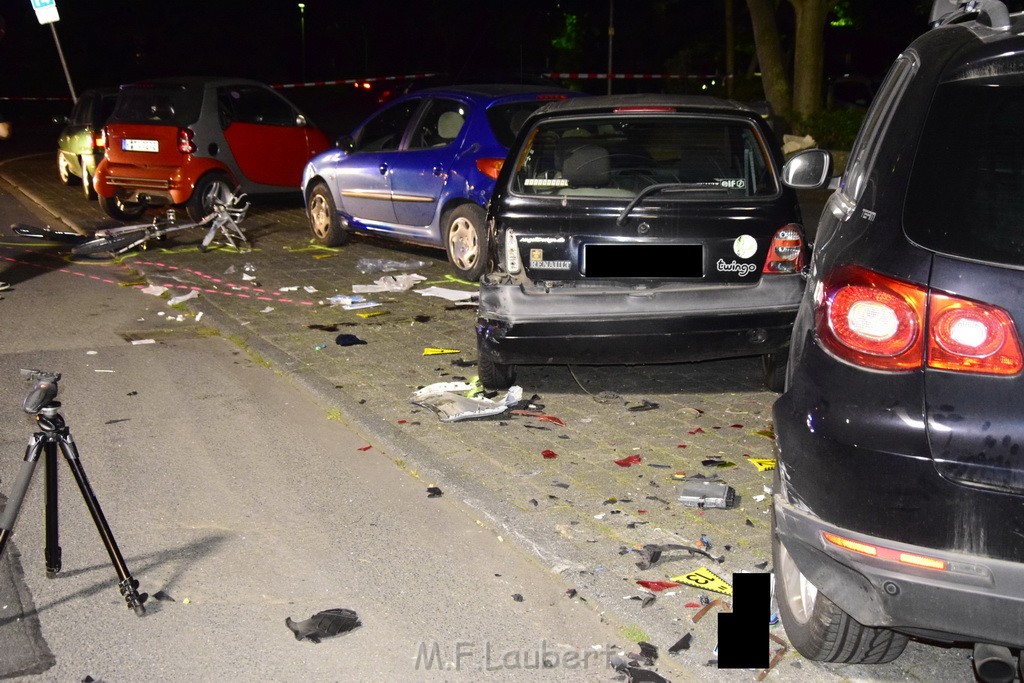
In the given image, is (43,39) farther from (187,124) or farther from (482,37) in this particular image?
(187,124)

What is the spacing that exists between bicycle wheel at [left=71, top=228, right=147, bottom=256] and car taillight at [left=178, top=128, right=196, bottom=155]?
5.72 feet

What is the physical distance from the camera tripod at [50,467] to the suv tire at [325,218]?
27.5 feet

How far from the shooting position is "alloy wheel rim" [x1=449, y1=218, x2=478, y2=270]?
411 inches

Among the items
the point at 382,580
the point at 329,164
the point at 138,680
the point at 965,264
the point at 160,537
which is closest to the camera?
the point at 965,264

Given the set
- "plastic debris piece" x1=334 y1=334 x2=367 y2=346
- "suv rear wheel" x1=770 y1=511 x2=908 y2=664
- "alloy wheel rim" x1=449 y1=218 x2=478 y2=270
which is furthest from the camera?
"alloy wheel rim" x1=449 y1=218 x2=478 y2=270

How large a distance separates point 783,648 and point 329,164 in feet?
30.8

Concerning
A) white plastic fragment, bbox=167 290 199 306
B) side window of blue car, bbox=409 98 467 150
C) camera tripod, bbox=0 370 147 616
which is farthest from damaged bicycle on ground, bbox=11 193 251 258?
camera tripod, bbox=0 370 147 616

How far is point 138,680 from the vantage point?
382 centimetres

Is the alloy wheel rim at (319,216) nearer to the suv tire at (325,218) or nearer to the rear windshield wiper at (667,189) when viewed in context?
the suv tire at (325,218)

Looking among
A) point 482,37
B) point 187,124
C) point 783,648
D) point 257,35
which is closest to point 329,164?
point 187,124

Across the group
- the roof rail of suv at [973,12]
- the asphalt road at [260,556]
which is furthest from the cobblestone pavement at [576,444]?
the roof rail of suv at [973,12]

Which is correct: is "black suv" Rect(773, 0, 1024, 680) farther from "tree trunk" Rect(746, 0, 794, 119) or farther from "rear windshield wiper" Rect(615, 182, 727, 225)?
"tree trunk" Rect(746, 0, 794, 119)

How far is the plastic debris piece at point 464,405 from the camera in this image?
21.5 feet

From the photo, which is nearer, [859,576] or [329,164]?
[859,576]
